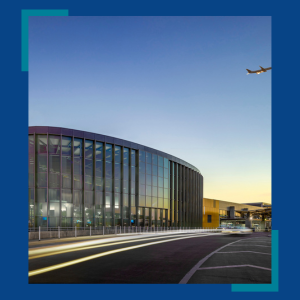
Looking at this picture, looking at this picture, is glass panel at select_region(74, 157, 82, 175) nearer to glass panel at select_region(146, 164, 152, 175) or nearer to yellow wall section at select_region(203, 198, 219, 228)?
glass panel at select_region(146, 164, 152, 175)

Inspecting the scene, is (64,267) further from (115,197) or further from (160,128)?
(160,128)

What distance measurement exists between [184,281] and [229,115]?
56716 millimetres

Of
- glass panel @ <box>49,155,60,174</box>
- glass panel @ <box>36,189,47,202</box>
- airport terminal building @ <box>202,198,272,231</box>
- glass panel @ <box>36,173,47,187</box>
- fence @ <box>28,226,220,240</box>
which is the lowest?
airport terminal building @ <box>202,198,272,231</box>

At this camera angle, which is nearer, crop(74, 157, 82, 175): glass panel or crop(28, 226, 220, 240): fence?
crop(28, 226, 220, 240): fence

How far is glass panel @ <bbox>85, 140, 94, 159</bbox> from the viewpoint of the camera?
3347cm

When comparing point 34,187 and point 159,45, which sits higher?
point 159,45

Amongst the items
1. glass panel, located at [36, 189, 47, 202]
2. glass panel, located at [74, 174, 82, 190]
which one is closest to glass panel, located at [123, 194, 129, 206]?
glass panel, located at [74, 174, 82, 190]

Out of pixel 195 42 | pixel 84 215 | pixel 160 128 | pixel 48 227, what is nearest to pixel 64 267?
pixel 195 42

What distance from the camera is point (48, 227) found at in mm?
29203

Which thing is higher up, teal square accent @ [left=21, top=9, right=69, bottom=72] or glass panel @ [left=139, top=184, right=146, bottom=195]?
teal square accent @ [left=21, top=9, right=69, bottom=72]

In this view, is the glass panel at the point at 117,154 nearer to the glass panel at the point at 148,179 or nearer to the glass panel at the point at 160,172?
the glass panel at the point at 148,179

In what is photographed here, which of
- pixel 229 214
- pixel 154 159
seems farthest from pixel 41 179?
pixel 229 214

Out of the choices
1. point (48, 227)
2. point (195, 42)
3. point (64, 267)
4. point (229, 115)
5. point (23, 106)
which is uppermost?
point (229, 115)

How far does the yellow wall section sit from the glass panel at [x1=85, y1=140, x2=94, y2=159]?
42043mm
